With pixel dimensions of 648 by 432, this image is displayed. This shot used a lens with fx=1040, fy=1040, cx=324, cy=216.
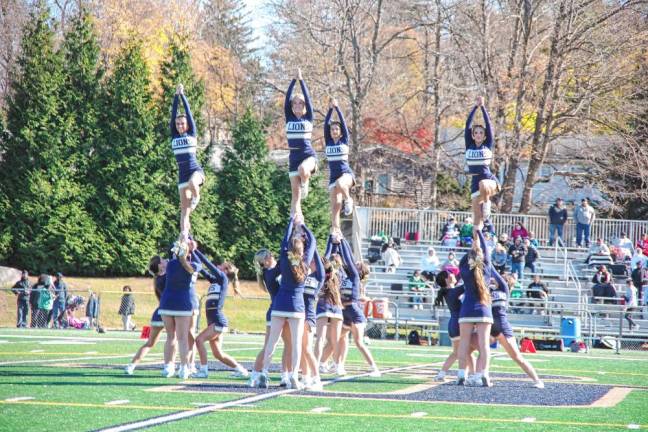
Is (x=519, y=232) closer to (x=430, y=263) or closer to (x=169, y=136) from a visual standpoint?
(x=430, y=263)

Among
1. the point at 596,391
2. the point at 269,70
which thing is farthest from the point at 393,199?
the point at 596,391

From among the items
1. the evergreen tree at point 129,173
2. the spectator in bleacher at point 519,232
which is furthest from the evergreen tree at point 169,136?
the spectator in bleacher at point 519,232

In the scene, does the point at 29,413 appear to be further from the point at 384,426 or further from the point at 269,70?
the point at 269,70

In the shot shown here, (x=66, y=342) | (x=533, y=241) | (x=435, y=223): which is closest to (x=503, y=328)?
(x=66, y=342)

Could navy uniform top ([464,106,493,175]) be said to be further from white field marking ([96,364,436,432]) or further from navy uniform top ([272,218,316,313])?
white field marking ([96,364,436,432])

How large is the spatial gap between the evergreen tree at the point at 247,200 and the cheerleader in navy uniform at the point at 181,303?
2361cm

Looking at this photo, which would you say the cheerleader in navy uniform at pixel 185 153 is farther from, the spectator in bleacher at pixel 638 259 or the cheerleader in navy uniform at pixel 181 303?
the spectator in bleacher at pixel 638 259

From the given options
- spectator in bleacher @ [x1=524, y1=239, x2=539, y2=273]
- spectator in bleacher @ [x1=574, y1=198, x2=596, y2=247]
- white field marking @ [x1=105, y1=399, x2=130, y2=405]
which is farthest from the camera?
spectator in bleacher @ [x1=574, y1=198, x2=596, y2=247]

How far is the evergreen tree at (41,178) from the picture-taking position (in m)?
32.7

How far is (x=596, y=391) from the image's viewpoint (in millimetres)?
11750

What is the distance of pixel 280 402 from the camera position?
9.52m

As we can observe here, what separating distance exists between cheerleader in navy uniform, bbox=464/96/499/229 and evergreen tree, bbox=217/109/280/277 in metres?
21.7

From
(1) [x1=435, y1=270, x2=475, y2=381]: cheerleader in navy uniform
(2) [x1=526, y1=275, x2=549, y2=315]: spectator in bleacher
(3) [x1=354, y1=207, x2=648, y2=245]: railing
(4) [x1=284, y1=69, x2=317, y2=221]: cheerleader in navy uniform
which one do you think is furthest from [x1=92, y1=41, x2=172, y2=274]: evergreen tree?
(1) [x1=435, y1=270, x2=475, y2=381]: cheerleader in navy uniform

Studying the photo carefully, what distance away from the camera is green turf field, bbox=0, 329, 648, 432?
8188 mm
